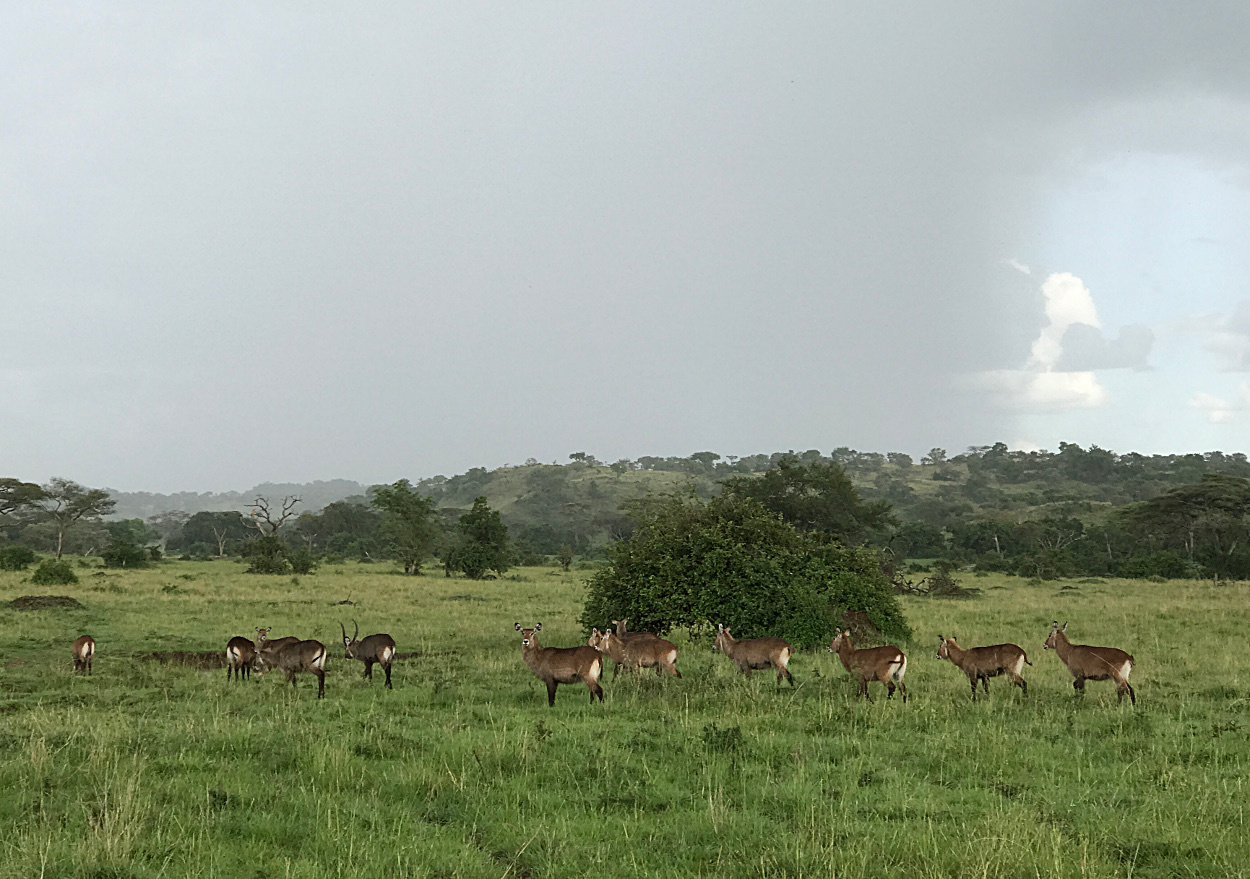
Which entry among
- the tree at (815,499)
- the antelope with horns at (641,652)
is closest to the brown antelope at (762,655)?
the antelope with horns at (641,652)

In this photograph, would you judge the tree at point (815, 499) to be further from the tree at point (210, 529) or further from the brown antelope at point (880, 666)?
the tree at point (210, 529)

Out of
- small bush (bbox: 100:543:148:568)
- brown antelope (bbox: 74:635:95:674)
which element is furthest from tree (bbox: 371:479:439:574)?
brown antelope (bbox: 74:635:95:674)

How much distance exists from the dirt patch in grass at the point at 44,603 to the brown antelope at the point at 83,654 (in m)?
12.7

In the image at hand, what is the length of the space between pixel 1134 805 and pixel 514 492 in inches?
6057

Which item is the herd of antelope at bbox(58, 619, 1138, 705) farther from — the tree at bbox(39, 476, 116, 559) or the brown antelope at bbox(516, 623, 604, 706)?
the tree at bbox(39, 476, 116, 559)

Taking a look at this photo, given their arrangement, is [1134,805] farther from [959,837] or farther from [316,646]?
[316,646]

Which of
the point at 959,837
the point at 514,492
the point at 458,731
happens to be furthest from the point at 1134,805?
the point at 514,492

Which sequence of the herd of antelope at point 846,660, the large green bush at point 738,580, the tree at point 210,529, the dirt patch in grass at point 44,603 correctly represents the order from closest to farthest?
1. the herd of antelope at point 846,660
2. the large green bush at point 738,580
3. the dirt patch in grass at point 44,603
4. the tree at point 210,529

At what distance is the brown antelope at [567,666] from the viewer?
11812mm

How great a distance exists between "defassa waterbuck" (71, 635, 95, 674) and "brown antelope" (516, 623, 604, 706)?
9165 mm

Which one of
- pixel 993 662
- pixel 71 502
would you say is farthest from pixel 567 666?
pixel 71 502

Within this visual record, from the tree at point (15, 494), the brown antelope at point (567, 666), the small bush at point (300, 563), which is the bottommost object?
the small bush at point (300, 563)

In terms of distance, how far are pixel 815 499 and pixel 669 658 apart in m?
31.1

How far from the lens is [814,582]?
63.1ft
